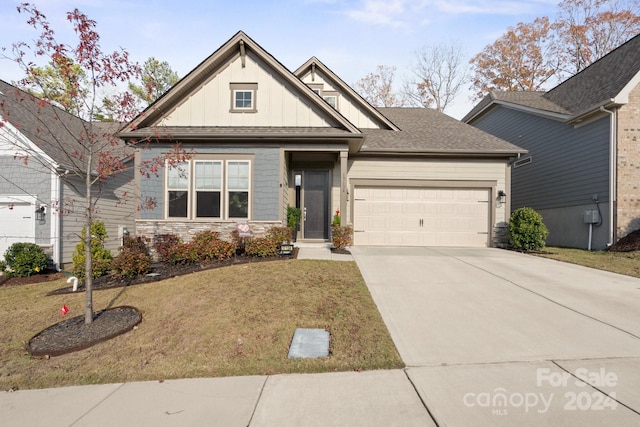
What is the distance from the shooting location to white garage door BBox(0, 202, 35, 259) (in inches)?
402

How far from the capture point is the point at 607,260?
9219 mm

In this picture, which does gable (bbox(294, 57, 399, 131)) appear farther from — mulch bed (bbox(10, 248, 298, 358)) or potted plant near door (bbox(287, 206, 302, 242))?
mulch bed (bbox(10, 248, 298, 358))

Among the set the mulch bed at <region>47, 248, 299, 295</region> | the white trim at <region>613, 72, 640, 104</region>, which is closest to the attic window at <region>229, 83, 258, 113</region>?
the mulch bed at <region>47, 248, 299, 295</region>

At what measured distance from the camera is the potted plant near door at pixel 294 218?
441 inches

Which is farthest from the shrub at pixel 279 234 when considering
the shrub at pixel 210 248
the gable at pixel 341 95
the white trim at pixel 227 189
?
the gable at pixel 341 95

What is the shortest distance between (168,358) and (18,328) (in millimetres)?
3194

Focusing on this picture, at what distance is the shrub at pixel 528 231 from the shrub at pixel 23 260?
557 inches

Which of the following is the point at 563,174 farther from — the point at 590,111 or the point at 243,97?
the point at 243,97

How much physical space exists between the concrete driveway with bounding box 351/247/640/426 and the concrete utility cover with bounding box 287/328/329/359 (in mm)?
922

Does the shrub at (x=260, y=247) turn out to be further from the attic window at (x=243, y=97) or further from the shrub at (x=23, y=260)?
the shrub at (x=23, y=260)

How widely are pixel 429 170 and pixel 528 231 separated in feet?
11.9

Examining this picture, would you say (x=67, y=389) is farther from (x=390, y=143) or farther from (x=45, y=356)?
(x=390, y=143)

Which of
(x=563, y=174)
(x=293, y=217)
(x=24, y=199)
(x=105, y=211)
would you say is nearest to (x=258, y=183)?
(x=293, y=217)

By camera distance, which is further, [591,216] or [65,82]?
[591,216]
